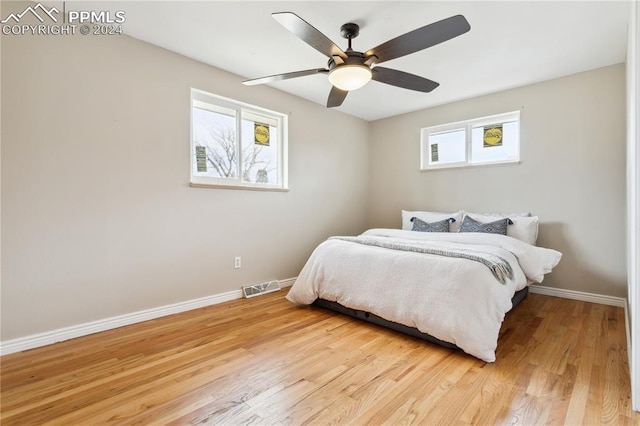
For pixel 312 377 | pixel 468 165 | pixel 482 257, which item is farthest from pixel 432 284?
pixel 468 165

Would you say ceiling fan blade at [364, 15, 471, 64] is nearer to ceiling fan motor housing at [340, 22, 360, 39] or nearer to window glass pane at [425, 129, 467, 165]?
ceiling fan motor housing at [340, 22, 360, 39]

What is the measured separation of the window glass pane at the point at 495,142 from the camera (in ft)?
12.3

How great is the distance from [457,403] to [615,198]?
9.68ft

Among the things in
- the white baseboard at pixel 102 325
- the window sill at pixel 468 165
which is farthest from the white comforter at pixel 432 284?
the window sill at pixel 468 165

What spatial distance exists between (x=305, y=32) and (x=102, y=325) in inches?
104

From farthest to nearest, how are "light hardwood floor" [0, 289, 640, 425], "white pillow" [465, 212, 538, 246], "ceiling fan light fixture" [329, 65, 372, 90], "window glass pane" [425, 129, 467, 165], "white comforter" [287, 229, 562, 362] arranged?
1. "window glass pane" [425, 129, 467, 165]
2. "white pillow" [465, 212, 538, 246]
3. "ceiling fan light fixture" [329, 65, 372, 90]
4. "white comforter" [287, 229, 562, 362]
5. "light hardwood floor" [0, 289, 640, 425]

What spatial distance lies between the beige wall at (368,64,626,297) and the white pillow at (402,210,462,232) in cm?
31

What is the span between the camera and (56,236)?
2.23 metres

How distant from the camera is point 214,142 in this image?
10.6 ft

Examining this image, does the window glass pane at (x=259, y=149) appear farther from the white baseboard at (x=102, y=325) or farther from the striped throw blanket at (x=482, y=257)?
the striped throw blanket at (x=482, y=257)

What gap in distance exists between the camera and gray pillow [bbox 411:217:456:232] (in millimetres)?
3746

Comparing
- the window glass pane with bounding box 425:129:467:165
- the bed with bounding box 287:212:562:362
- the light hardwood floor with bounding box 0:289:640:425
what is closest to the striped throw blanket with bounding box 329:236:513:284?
the bed with bounding box 287:212:562:362

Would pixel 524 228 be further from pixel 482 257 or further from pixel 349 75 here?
pixel 349 75

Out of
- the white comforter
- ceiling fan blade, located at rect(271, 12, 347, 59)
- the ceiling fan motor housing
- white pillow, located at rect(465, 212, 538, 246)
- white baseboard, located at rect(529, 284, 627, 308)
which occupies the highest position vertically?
the ceiling fan motor housing
